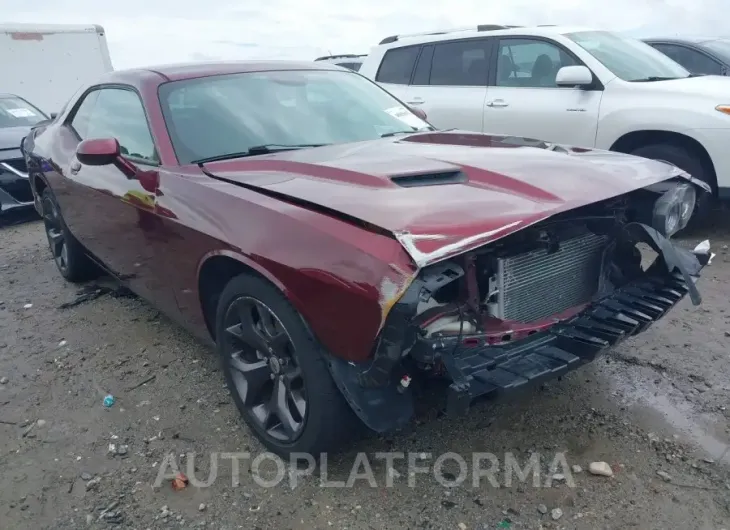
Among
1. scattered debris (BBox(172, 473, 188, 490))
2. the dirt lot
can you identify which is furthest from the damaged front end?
scattered debris (BBox(172, 473, 188, 490))

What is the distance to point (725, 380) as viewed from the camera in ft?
10.4

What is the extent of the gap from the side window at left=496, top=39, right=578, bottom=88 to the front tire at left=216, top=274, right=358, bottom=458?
4.38 m

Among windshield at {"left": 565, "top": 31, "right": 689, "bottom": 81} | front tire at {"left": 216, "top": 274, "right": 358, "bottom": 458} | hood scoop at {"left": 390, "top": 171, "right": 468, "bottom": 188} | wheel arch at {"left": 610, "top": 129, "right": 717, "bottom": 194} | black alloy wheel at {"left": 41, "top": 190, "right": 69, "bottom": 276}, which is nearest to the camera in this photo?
front tire at {"left": 216, "top": 274, "right": 358, "bottom": 458}

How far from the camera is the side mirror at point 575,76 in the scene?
5551 millimetres

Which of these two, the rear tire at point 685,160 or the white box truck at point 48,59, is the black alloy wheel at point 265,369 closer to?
the rear tire at point 685,160

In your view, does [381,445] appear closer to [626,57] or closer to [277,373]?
[277,373]

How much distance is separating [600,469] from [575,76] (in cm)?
396

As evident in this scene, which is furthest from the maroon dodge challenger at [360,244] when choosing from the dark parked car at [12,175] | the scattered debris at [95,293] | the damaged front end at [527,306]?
the dark parked car at [12,175]

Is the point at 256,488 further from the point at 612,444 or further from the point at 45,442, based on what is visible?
the point at 612,444

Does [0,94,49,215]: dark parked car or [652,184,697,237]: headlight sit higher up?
[652,184,697,237]: headlight

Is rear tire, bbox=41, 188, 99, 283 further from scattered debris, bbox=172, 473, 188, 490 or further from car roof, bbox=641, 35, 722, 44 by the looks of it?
car roof, bbox=641, 35, 722, 44

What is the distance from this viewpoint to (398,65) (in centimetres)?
723

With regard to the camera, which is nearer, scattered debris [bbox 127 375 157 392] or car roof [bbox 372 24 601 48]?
scattered debris [bbox 127 375 157 392]

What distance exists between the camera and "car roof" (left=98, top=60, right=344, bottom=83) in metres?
3.52
